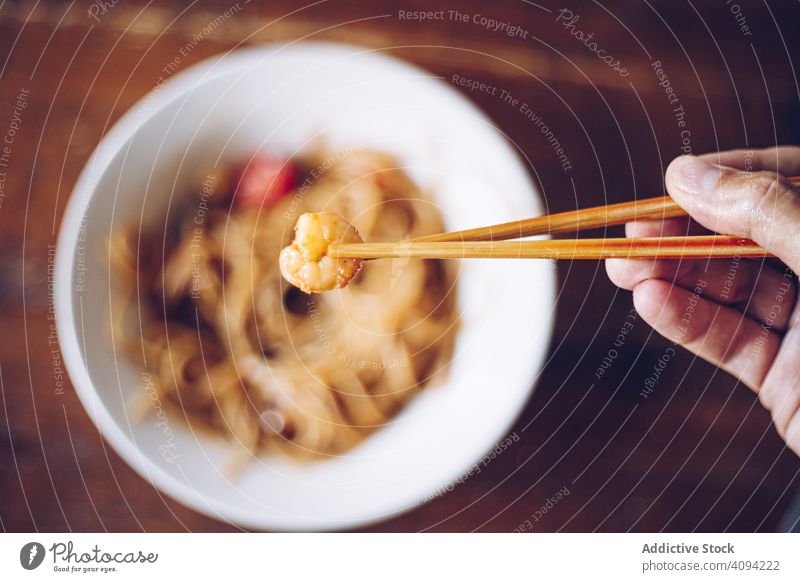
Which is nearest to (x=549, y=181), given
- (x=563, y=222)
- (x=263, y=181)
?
(x=563, y=222)

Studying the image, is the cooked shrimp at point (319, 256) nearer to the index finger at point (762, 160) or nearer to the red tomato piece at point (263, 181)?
the red tomato piece at point (263, 181)

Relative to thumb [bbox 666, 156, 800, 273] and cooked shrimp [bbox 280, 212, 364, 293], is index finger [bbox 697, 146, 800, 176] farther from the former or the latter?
cooked shrimp [bbox 280, 212, 364, 293]

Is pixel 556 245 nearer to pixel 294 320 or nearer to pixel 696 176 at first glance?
pixel 696 176

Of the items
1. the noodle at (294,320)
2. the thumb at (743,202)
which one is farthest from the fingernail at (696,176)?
the noodle at (294,320)

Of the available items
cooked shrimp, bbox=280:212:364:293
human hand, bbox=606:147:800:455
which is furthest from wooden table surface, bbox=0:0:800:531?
cooked shrimp, bbox=280:212:364:293

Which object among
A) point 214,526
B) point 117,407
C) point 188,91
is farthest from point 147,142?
point 214,526
